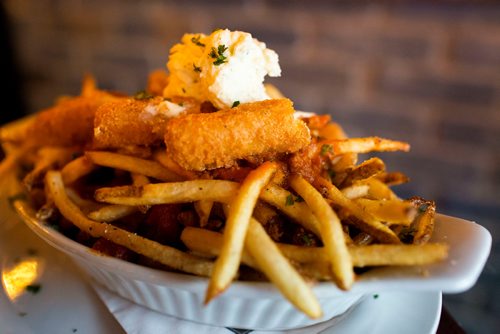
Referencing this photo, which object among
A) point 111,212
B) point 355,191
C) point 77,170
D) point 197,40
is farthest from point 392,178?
point 77,170

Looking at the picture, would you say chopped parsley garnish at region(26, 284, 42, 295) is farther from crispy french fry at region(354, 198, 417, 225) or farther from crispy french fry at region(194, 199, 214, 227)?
crispy french fry at region(354, 198, 417, 225)

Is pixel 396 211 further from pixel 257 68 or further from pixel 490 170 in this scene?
pixel 490 170

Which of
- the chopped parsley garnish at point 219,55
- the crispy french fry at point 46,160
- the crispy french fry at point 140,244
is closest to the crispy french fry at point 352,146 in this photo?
the chopped parsley garnish at point 219,55

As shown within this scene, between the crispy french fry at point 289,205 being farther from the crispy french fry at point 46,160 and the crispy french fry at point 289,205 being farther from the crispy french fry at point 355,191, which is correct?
the crispy french fry at point 46,160

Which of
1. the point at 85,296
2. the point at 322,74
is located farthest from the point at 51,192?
the point at 322,74

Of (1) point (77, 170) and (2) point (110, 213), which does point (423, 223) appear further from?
(1) point (77, 170)

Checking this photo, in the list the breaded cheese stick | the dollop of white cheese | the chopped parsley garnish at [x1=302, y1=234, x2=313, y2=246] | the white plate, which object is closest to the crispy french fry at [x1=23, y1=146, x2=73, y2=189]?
the white plate
